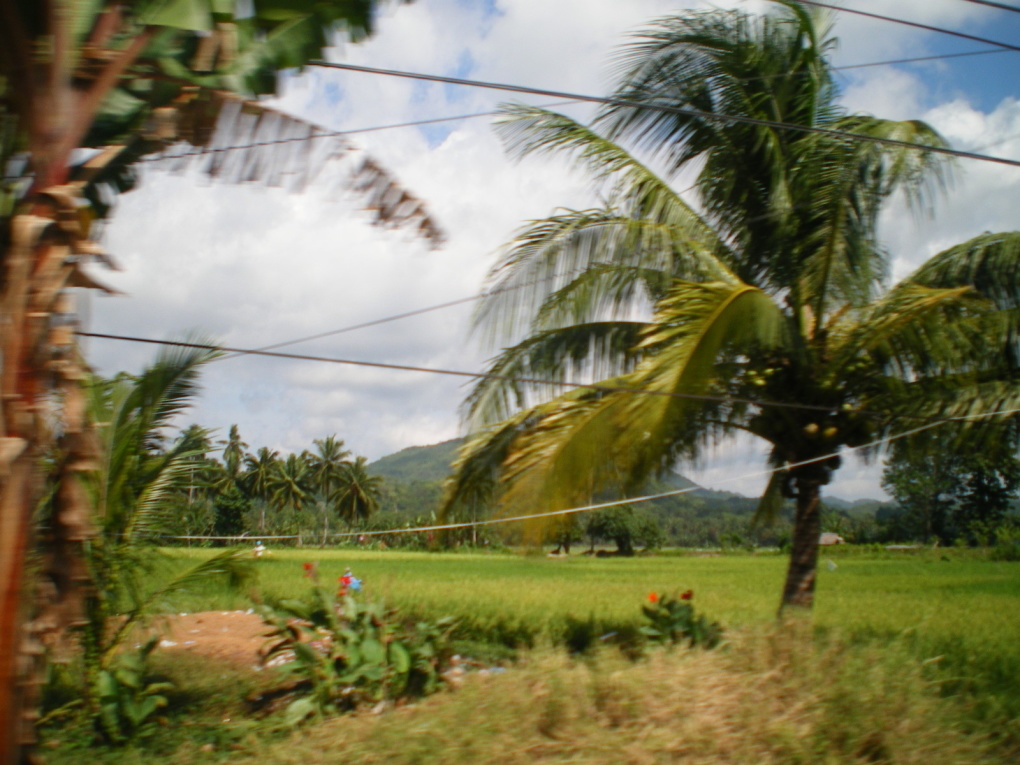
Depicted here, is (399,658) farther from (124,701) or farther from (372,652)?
(124,701)

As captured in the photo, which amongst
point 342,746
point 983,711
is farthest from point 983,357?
point 342,746

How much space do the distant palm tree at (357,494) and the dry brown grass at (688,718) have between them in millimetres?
16785

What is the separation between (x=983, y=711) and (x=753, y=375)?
2771mm

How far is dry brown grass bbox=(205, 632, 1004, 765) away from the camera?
3.71m

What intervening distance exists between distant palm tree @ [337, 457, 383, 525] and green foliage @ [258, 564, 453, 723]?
14743 millimetres

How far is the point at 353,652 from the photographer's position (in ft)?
18.4

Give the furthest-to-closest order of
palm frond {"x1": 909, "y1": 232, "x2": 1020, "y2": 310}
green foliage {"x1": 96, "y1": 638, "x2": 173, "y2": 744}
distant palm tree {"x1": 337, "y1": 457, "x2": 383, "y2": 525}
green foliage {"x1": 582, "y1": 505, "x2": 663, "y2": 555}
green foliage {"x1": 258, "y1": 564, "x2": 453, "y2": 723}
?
1. green foliage {"x1": 582, "y1": 505, "x2": 663, "y2": 555}
2. distant palm tree {"x1": 337, "y1": 457, "x2": 383, "y2": 525}
3. palm frond {"x1": 909, "y1": 232, "x2": 1020, "y2": 310}
4. green foliage {"x1": 258, "y1": 564, "x2": 453, "y2": 723}
5. green foliage {"x1": 96, "y1": 638, "x2": 173, "y2": 744}

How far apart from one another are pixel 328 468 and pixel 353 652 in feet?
51.1

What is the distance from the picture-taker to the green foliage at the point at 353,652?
216 inches

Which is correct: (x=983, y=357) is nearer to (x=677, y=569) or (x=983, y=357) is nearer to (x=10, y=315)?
(x=10, y=315)

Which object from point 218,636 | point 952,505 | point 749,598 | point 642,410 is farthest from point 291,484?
point 952,505

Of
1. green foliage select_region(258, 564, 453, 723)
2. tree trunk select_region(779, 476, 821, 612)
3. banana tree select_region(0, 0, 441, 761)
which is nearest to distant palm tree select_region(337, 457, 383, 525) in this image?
green foliage select_region(258, 564, 453, 723)

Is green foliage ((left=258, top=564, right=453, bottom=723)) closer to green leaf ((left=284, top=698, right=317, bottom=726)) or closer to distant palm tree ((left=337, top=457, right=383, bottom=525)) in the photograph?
green leaf ((left=284, top=698, right=317, bottom=726))

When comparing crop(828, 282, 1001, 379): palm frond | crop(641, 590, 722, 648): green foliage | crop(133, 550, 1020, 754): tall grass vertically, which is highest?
crop(828, 282, 1001, 379): palm frond
